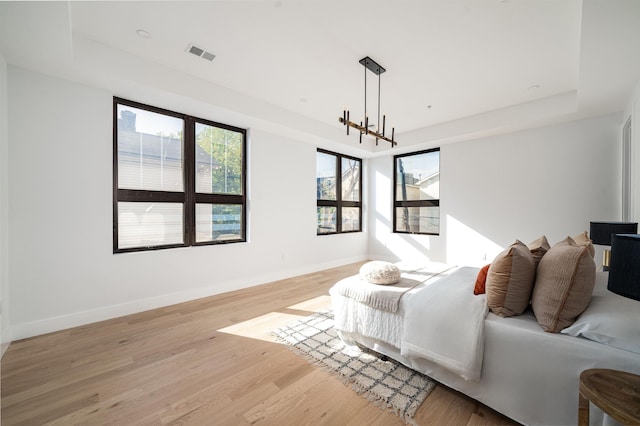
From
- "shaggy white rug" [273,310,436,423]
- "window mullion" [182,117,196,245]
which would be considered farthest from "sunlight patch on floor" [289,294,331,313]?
"window mullion" [182,117,196,245]

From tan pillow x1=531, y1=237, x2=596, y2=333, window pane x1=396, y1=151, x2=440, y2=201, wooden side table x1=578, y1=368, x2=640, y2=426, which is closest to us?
wooden side table x1=578, y1=368, x2=640, y2=426

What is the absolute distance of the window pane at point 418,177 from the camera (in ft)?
18.5

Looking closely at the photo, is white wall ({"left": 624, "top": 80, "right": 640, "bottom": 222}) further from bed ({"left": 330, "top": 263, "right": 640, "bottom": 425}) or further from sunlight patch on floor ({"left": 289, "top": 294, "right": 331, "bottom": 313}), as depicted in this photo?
sunlight patch on floor ({"left": 289, "top": 294, "right": 331, "bottom": 313})

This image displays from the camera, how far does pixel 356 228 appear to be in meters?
6.70

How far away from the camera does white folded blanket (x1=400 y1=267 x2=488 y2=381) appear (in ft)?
5.40

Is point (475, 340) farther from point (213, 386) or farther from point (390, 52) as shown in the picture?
point (390, 52)

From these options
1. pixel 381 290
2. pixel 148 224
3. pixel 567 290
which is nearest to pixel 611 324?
pixel 567 290

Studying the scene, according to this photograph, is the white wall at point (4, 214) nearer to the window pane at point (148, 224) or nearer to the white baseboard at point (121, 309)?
the white baseboard at point (121, 309)

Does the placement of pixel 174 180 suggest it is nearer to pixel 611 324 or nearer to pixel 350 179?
pixel 350 179

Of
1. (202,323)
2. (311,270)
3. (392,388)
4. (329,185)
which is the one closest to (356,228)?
(329,185)

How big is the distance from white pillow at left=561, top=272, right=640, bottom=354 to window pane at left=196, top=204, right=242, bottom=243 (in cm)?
402

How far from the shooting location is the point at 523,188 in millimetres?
4461

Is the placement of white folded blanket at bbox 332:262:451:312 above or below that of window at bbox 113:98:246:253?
below

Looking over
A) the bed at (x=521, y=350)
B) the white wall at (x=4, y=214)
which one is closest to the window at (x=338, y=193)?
the bed at (x=521, y=350)
